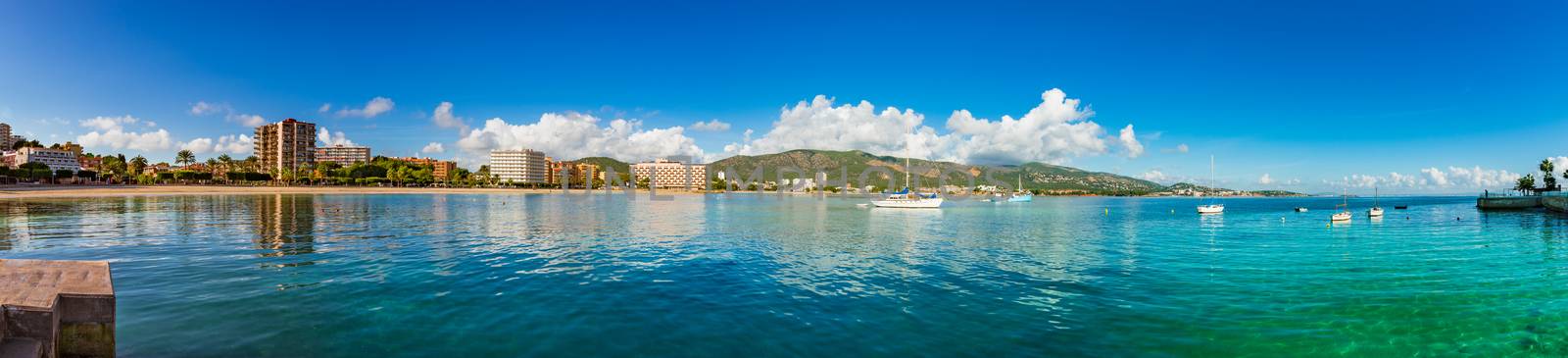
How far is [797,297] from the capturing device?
14.8 metres

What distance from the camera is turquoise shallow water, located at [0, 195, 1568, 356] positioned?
10.5 metres

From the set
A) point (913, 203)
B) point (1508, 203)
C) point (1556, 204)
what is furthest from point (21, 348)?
point (1508, 203)

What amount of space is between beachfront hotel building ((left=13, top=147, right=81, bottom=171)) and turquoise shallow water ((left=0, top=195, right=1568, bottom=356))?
8684 inches

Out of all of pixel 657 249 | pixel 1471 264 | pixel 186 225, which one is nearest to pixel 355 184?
pixel 186 225

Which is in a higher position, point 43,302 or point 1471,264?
point 43,302

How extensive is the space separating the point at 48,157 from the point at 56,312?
854ft

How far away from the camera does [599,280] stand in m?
17.0

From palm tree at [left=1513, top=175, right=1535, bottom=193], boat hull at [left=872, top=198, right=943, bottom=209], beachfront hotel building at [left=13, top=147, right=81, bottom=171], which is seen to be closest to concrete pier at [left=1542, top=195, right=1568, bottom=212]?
palm tree at [left=1513, top=175, right=1535, bottom=193]

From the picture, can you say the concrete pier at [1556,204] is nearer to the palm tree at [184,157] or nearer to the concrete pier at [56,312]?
the concrete pier at [56,312]

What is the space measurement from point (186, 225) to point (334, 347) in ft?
113

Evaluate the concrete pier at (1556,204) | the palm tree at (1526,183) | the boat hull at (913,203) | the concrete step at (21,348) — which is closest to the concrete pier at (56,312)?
the concrete step at (21,348)

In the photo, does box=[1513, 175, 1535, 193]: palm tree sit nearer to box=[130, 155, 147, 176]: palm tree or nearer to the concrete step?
the concrete step

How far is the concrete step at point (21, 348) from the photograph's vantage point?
6.75m

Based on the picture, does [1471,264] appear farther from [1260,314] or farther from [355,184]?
[355,184]
